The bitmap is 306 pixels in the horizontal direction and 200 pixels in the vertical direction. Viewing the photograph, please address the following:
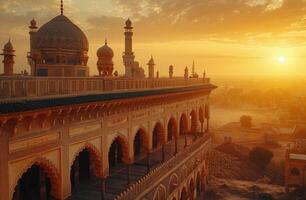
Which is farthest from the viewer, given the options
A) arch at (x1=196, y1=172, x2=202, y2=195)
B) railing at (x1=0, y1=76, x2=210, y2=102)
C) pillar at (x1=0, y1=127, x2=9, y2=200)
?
arch at (x1=196, y1=172, x2=202, y2=195)

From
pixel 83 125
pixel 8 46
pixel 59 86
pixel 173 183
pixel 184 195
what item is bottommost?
pixel 184 195

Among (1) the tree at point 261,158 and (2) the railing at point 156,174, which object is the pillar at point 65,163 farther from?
(1) the tree at point 261,158

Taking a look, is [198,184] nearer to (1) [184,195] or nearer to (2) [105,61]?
(1) [184,195]

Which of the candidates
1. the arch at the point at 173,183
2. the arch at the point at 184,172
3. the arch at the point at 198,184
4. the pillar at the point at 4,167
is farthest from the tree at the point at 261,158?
the pillar at the point at 4,167

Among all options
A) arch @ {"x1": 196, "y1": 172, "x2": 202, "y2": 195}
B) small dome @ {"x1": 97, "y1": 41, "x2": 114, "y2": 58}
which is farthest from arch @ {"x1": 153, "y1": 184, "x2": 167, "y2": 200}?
arch @ {"x1": 196, "y1": 172, "x2": 202, "y2": 195}

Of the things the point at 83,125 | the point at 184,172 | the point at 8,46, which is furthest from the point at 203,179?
the point at 83,125

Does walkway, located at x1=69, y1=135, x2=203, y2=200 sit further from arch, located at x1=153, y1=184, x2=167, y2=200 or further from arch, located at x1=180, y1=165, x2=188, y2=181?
arch, located at x1=180, y1=165, x2=188, y2=181

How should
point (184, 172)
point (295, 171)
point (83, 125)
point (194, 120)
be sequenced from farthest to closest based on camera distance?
point (295, 171) < point (194, 120) < point (184, 172) < point (83, 125)

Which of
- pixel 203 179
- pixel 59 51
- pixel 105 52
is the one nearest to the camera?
pixel 105 52
